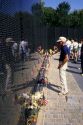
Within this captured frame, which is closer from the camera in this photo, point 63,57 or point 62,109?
point 62,109

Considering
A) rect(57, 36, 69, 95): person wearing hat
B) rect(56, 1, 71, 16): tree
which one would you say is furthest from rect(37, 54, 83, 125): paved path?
rect(56, 1, 71, 16): tree

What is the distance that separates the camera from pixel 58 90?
14.3 m

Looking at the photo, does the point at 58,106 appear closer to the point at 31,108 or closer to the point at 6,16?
the point at 31,108

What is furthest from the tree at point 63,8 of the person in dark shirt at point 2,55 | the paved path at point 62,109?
the person in dark shirt at point 2,55

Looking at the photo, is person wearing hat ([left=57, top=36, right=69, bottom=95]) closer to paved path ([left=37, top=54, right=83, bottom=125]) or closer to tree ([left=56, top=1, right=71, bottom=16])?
paved path ([left=37, top=54, right=83, bottom=125])

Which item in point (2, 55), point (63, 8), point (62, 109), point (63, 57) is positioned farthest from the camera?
point (63, 8)

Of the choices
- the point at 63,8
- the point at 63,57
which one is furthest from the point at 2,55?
the point at 63,8

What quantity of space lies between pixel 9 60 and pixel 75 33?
127ft

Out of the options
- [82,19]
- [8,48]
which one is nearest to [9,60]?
[8,48]

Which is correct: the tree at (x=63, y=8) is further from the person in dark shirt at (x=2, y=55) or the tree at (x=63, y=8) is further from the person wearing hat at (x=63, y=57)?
the person in dark shirt at (x=2, y=55)

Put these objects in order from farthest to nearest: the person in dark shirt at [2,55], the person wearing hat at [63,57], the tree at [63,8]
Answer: the tree at [63,8], the person wearing hat at [63,57], the person in dark shirt at [2,55]

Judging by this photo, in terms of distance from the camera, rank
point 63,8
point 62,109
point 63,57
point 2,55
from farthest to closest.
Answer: point 63,8, point 63,57, point 62,109, point 2,55

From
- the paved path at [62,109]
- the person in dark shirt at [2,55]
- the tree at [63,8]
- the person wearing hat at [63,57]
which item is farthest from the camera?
the tree at [63,8]

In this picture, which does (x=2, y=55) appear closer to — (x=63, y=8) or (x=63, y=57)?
(x=63, y=57)
